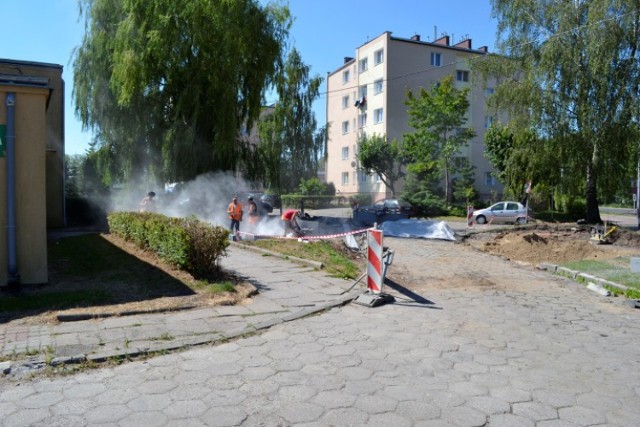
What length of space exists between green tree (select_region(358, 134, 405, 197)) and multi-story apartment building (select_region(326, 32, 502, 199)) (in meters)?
1.74

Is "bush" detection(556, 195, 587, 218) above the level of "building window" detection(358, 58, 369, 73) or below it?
below

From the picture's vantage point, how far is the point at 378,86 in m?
45.2

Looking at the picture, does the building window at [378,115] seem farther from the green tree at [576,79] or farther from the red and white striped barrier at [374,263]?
the red and white striped barrier at [374,263]

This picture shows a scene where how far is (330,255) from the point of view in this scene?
11875 millimetres

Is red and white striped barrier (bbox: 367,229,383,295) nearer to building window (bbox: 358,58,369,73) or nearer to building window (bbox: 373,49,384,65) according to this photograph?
building window (bbox: 373,49,384,65)

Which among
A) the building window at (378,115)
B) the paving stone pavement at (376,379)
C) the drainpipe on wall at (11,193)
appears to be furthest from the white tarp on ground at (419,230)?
the building window at (378,115)

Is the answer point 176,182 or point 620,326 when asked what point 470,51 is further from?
point 620,326

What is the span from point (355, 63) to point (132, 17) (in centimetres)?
3294

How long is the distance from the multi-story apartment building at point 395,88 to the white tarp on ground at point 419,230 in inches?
937

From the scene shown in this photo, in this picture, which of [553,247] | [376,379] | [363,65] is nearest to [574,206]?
[553,247]

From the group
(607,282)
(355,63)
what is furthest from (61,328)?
(355,63)

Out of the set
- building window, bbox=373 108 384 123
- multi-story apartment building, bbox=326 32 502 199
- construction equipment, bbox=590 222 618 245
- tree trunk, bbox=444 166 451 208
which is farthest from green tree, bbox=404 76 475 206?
construction equipment, bbox=590 222 618 245

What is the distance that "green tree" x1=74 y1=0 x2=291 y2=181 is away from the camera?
18969 mm

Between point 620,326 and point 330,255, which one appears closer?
point 620,326
